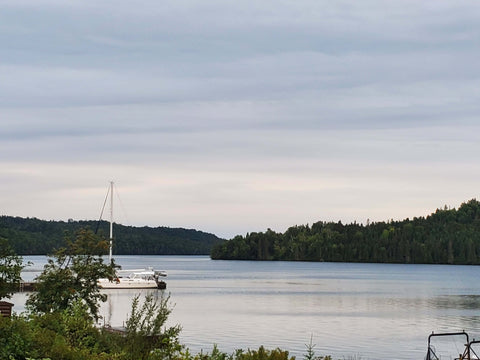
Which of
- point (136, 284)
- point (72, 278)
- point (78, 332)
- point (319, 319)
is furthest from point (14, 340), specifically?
point (136, 284)

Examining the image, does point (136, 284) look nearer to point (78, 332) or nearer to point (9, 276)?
point (9, 276)

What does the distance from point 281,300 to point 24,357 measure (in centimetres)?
10583

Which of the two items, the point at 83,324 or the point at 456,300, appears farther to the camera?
the point at 456,300

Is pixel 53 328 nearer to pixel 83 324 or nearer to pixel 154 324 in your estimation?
pixel 83 324

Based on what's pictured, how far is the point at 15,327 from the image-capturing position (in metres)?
22.2

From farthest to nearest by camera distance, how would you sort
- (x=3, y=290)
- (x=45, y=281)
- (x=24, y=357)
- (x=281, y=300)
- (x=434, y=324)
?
(x=281, y=300) < (x=434, y=324) < (x=45, y=281) < (x=3, y=290) < (x=24, y=357)

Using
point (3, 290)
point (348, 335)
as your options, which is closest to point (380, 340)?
point (348, 335)

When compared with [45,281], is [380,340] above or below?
below

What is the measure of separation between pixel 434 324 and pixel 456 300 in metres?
47.7

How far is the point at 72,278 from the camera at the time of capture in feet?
158

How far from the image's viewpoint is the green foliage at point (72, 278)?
47531 mm

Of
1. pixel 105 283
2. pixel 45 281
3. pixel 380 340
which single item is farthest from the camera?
pixel 105 283

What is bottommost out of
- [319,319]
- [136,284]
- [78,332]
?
[319,319]

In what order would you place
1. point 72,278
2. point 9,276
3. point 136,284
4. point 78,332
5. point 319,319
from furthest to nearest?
point 136,284
point 319,319
point 72,278
point 9,276
point 78,332
